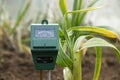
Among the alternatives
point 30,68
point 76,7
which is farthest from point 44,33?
point 30,68

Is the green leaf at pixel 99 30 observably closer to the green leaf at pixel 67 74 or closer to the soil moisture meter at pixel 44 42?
the green leaf at pixel 67 74

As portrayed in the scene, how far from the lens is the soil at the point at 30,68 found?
238 cm

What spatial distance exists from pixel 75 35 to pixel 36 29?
0.41 meters

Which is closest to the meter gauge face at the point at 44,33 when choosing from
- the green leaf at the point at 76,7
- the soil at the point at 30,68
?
the green leaf at the point at 76,7

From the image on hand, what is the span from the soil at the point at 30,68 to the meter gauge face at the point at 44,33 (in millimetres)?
704

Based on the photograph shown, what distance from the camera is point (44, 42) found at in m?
1.53

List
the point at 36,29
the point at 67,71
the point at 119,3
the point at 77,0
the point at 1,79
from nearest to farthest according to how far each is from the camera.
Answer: the point at 36,29, the point at 67,71, the point at 77,0, the point at 1,79, the point at 119,3

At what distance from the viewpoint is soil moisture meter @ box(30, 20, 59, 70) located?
153cm

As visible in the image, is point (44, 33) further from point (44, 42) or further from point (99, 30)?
point (99, 30)

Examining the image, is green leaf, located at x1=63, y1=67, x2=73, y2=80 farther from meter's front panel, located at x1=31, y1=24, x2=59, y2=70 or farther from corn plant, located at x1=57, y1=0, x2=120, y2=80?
meter's front panel, located at x1=31, y1=24, x2=59, y2=70

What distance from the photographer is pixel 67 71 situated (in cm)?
181

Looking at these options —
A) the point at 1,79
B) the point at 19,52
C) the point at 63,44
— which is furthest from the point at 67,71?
the point at 19,52

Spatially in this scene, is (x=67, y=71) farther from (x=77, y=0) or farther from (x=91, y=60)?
(x=91, y=60)

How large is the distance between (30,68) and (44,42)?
3.86 feet
